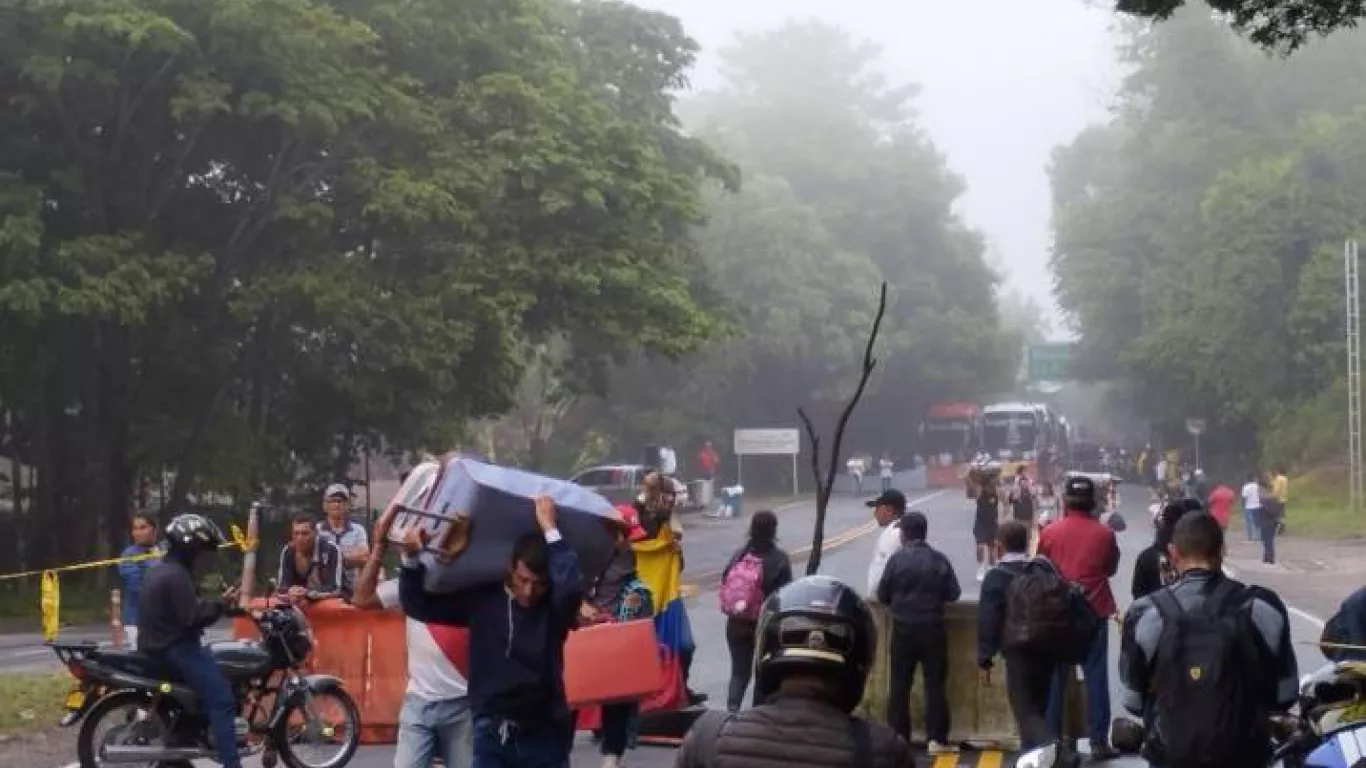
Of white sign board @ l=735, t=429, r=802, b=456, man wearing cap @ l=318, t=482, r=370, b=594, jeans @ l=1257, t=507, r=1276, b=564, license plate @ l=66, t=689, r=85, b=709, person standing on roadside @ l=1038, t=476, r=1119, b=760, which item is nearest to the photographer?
license plate @ l=66, t=689, r=85, b=709

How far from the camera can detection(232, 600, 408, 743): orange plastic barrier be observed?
1411 cm

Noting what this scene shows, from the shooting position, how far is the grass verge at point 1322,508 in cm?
4603

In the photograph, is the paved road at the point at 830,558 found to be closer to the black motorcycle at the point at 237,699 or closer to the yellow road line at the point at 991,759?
the yellow road line at the point at 991,759

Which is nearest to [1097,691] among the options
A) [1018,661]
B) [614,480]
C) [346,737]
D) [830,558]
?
[1018,661]

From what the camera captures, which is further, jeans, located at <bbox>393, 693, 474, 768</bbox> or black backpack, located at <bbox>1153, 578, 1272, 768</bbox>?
jeans, located at <bbox>393, 693, 474, 768</bbox>

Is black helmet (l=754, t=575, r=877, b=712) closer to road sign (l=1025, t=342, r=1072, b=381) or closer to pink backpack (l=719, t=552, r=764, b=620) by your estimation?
pink backpack (l=719, t=552, r=764, b=620)

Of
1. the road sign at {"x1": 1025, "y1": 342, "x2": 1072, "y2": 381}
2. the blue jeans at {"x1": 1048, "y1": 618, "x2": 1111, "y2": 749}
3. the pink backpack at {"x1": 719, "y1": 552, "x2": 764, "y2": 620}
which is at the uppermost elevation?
the road sign at {"x1": 1025, "y1": 342, "x2": 1072, "y2": 381}

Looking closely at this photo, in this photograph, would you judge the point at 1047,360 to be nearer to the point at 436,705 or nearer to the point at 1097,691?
the point at 1097,691

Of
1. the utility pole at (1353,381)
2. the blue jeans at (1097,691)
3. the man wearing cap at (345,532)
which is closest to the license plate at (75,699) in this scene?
the man wearing cap at (345,532)

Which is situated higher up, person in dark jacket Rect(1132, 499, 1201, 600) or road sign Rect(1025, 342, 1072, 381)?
road sign Rect(1025, 342, 1072, 381)

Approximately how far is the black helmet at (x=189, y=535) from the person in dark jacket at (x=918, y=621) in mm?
4286

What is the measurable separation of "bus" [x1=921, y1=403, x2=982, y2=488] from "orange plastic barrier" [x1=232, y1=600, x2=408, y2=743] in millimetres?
65731

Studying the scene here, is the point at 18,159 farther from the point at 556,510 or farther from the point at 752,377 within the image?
the point at 752,377

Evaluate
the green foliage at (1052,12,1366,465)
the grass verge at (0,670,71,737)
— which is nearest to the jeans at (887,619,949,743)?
the grass verge at (0,670,71,737)
